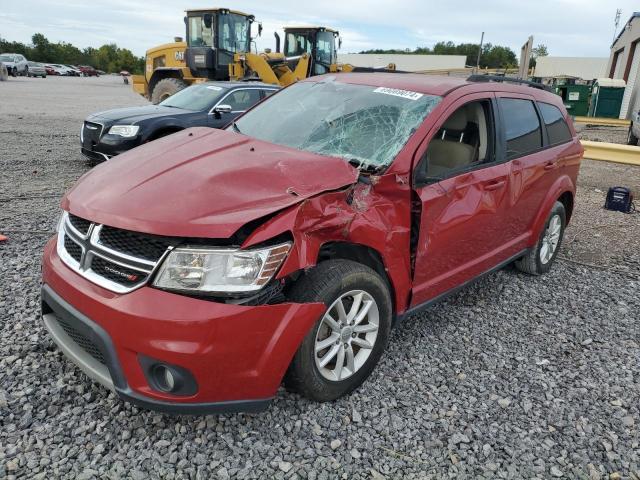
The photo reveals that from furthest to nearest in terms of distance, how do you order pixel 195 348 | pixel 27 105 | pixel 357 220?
pixel 27 105 → pixel 357 220 → pixel 195 348

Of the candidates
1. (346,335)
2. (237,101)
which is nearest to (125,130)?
(237,101)

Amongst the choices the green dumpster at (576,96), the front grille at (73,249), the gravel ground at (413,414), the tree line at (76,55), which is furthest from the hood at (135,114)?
the tree line at (76,55)

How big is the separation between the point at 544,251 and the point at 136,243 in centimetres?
384

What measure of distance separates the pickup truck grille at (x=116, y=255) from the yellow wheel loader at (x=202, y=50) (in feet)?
40.1

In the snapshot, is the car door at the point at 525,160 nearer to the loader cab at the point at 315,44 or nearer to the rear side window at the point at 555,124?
the rear side window at the point at 555,124

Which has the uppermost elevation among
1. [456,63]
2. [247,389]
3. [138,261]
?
[456,63]

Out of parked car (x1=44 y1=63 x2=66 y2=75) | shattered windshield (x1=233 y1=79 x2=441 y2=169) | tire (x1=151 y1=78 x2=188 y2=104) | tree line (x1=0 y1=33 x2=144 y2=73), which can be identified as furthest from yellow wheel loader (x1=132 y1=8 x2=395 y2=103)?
tree line (x1=0 y1=33 x2=144 y2=73)

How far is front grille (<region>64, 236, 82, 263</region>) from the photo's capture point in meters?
2.47

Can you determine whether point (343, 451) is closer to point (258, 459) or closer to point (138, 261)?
point (258, 459)

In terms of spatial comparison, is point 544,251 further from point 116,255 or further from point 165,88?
point 165,88

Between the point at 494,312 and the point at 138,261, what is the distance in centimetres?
285

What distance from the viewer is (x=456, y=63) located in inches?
2382

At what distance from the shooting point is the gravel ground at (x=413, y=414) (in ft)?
7.70

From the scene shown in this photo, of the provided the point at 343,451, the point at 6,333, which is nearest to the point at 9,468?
the point at 6,333
